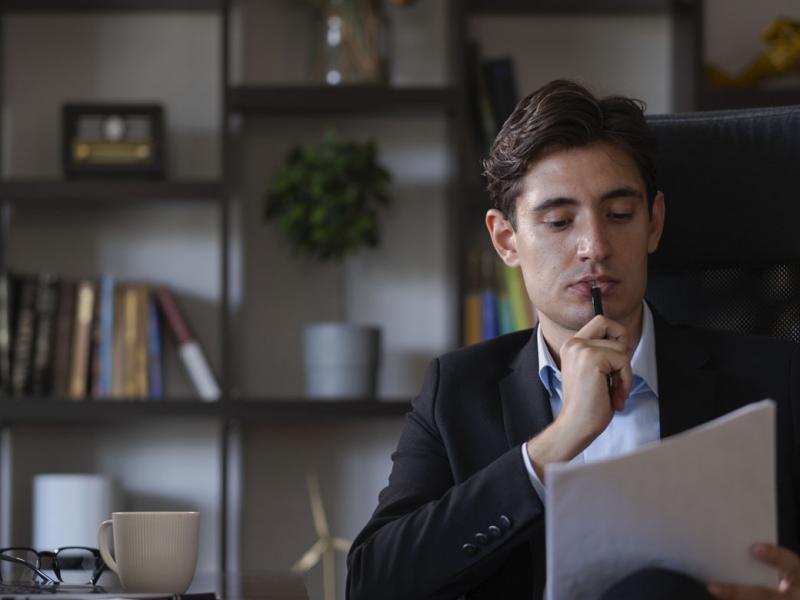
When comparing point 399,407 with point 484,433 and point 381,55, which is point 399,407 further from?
point 484,433

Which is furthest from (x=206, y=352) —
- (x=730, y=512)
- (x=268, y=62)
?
(x=730, y=512)

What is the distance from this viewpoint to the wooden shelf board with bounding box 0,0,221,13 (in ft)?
10.2

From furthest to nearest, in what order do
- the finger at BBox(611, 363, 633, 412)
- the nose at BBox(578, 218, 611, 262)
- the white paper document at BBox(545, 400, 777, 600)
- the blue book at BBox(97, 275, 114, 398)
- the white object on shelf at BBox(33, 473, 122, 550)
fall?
the blue book at BBox(97, 275, 114, 398)
the white object on shelf at BBox(33, 473, 122, 550)
the nose at BBox(578, 218, 611, 262)
the finger at BBox(611, 363, 633, 412)
the white paper document at BBox(545, 400, 777, 600)

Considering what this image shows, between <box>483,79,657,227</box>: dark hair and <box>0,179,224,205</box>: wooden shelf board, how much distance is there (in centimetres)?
139

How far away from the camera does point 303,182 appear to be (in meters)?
2.99

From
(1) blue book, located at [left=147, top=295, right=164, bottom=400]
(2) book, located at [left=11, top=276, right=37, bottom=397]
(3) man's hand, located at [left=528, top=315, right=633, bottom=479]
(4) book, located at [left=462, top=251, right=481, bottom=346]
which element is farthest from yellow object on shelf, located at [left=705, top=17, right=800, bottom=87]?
(3) man's hand, located at [left=528, top=315, right=633, bottom=479]

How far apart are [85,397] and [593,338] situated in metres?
1.76

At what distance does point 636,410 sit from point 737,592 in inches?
19.6

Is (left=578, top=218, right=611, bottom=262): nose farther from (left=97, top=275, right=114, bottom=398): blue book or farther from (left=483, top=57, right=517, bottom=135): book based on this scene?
(left=97, top=275, right=114, bottom=398): blue book

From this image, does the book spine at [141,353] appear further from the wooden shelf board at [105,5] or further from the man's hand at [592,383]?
the man's hand at [592,383]

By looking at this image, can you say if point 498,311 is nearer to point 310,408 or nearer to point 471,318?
point 471,318

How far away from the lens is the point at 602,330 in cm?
152

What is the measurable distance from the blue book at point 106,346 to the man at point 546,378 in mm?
1424

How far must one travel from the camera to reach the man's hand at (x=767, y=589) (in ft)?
3.84
